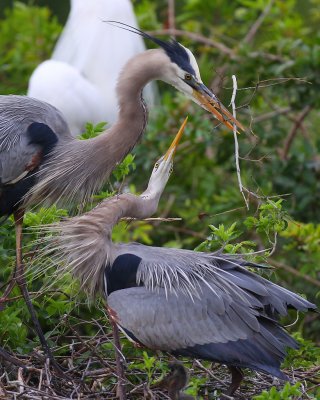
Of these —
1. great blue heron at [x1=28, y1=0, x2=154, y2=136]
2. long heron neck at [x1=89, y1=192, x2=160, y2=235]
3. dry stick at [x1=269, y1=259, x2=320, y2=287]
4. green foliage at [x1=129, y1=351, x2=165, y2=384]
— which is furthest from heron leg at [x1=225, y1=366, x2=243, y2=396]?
great blue heron at [x1=28, y1=0, x2=154, y2=136]

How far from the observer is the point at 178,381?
379 centimetres

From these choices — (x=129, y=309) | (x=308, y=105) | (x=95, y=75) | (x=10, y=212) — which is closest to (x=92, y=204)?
(x=10, y=212)

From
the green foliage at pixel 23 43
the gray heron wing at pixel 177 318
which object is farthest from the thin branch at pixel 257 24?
the gray heron wing at pixel 177 318

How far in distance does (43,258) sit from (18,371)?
489mm

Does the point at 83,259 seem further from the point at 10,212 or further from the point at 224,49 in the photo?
the point at 224,49

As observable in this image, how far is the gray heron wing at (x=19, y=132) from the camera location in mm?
4461

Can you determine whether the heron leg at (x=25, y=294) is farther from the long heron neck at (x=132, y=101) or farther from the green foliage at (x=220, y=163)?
the long heron neck at (x=132, y=101)

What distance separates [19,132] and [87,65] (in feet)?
10.3

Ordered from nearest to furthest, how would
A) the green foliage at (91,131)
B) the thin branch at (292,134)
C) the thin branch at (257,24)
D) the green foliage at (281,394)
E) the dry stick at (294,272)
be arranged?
the green foliage at (281,394)
the green foliage at (91,131)
the dry stick at (294,272)
the thin branch at (292,134)
the thin branch at (257,24)

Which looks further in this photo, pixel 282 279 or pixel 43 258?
pixel 282 279

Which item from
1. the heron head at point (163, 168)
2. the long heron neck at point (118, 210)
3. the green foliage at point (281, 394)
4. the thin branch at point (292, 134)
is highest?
the heron head at point (163, 168)

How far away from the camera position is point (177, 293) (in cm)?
396

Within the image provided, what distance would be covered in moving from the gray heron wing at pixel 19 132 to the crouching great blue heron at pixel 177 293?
1.35ft

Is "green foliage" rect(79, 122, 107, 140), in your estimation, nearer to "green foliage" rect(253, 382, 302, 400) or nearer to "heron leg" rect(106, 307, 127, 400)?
"heron leg" rect(106, 307, 127, 400)
